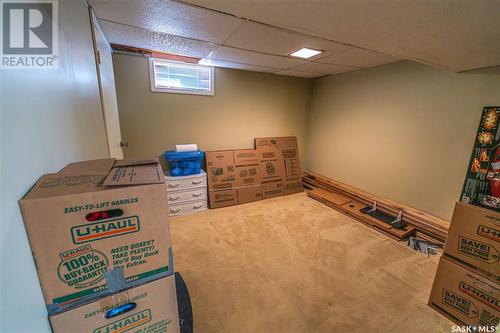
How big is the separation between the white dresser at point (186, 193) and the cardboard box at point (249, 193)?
2.12 feet

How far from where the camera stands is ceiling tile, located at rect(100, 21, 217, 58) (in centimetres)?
197

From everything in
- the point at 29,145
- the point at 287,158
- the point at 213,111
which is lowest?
the point at 287,158

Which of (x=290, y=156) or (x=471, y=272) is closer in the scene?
(x=471, y=272)

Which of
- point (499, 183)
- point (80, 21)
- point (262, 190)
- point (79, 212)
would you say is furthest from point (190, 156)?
point (499, 183)

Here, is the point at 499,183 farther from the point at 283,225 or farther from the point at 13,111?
the point at 13,111

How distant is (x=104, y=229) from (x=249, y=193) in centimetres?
302

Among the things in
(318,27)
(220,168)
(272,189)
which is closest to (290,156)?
(272,189)

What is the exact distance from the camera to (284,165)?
4113 millimetres

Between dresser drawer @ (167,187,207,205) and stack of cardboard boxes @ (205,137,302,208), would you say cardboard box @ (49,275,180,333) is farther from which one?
stack of cardboard boxes @ (205,137,302,208)

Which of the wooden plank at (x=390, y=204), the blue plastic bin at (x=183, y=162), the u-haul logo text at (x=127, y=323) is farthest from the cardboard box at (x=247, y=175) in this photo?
the u-haul logo text at (x=127, y=323)

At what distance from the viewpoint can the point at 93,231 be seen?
2.33 ft

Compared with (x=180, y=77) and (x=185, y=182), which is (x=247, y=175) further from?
(x=180, y=77)

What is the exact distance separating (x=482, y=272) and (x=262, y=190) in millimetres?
2802

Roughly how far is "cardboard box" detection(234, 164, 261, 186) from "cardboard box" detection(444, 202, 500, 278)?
2677 mm
